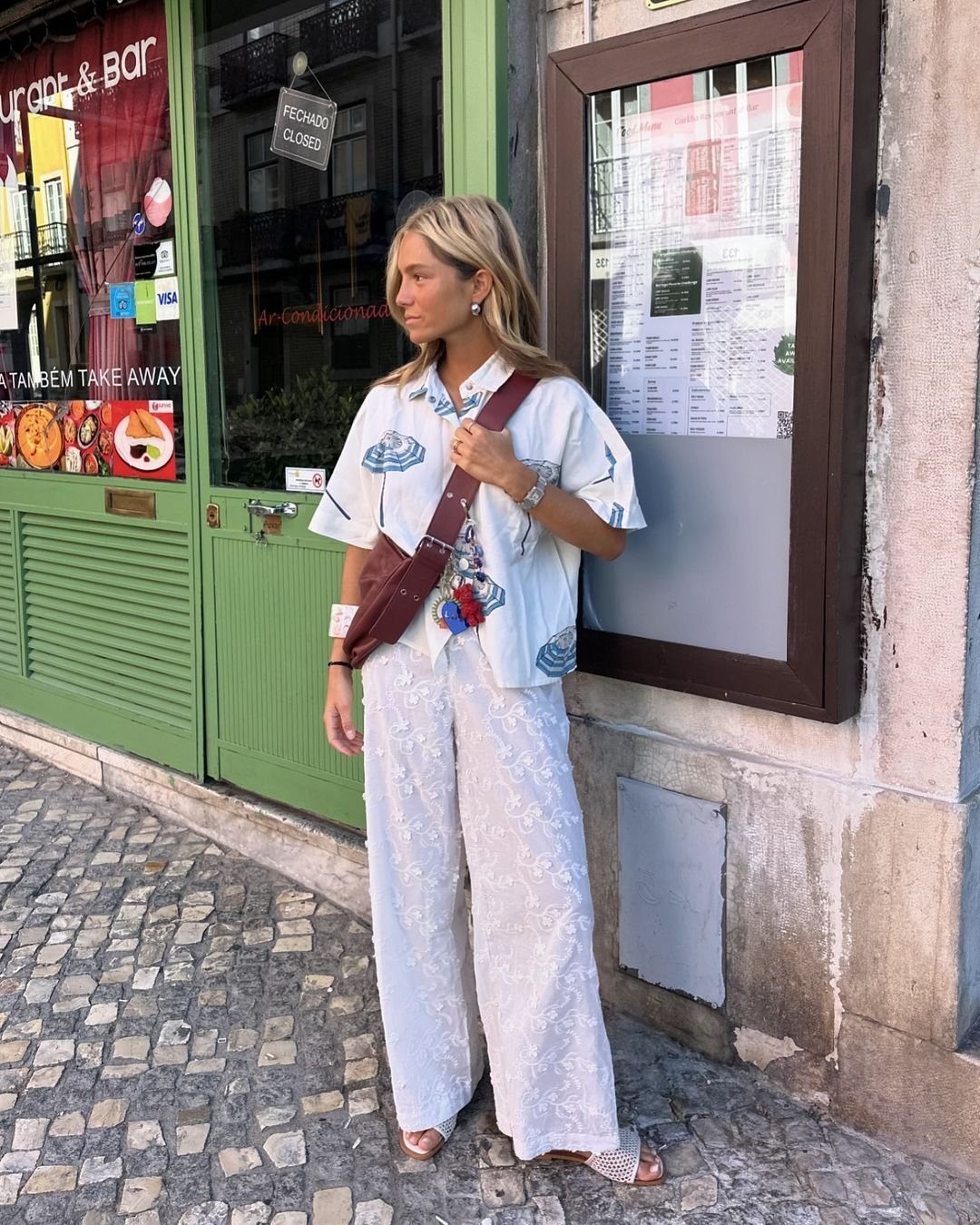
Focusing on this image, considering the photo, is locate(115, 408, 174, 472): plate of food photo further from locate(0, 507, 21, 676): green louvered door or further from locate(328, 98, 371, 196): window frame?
locate(328, 98, 371, 196): window frame

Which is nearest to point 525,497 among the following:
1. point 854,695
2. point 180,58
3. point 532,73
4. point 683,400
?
point 683,400

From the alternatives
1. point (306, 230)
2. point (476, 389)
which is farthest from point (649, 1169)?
point (306, 230)

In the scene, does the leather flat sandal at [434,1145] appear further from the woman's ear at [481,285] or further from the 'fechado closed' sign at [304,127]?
the 'fechado closed' sign at [304,127]

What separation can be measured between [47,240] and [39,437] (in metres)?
0.83

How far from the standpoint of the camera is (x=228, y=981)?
3.30 m

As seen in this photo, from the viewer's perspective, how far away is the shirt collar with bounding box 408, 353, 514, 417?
2.36 metres

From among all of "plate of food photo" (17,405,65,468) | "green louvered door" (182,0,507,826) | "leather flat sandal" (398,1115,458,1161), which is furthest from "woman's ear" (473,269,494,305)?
"plate of food photo" (17,405,65,468)

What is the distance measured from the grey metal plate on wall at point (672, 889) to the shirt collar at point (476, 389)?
1.10m

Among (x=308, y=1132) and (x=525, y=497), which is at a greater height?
(x=525, y=497)

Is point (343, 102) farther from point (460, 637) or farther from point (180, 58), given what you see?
point (460, 637)

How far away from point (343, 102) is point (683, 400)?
1660 mm

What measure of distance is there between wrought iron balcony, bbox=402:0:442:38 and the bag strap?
1.45 meters

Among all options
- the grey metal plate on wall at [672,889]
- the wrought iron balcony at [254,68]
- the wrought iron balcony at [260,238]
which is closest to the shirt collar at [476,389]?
the grey metal plate on wall at [672,889]

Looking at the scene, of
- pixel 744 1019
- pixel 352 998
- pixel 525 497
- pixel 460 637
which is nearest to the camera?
pixel 525 497
